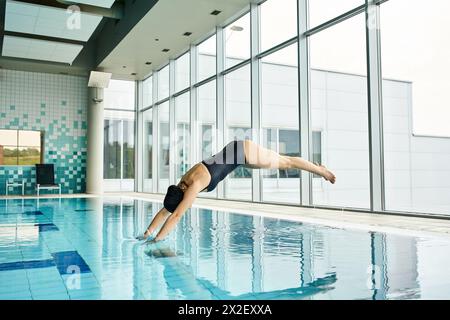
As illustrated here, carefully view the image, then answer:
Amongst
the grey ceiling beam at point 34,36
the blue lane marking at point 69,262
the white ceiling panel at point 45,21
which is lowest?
the blue lane marking at point 69,262

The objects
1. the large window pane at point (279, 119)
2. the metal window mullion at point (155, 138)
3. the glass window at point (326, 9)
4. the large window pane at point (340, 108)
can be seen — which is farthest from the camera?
the metal window mullion at point (155, 138)

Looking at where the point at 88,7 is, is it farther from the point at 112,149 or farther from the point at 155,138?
the point at 112,149

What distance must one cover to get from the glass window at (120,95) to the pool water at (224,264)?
9.98 metres

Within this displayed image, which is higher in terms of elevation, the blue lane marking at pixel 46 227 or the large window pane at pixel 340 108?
the large window pane at pixel 340 108

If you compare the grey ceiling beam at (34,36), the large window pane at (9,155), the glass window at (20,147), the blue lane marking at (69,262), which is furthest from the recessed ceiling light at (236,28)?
the large window pane at (9,155)

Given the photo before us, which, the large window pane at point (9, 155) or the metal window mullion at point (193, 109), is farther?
the large window pane at point (9, 155)

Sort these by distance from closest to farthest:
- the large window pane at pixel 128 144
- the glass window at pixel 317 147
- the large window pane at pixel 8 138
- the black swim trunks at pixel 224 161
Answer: the black swim trunks at pixel 224 161 < the glass window at pixel 317 147 < the large window pane at pixel 8 138 < the large window pane at pixel 128 144

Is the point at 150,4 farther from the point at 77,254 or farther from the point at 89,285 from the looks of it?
the point at 89,285

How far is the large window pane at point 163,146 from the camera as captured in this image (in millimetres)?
12827

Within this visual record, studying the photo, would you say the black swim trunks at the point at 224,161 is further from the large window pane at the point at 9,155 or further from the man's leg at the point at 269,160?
the large window pane at the point at 9,155

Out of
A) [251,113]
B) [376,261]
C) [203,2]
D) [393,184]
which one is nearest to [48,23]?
[203,2]

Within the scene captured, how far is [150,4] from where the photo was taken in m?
7.76

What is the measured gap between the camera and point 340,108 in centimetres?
859
